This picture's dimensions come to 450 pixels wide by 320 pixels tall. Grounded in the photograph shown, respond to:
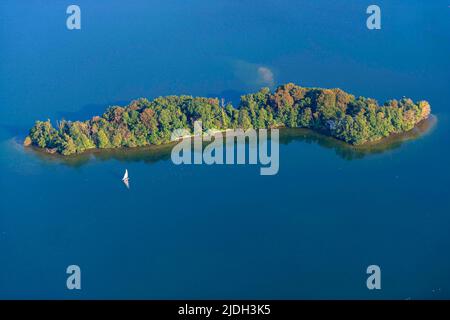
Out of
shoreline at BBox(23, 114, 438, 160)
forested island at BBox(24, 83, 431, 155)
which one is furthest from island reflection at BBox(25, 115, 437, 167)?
forested island at BBox(24, 83, 431, 155)

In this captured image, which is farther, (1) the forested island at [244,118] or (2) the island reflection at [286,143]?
(1) the forested island at [244,118]

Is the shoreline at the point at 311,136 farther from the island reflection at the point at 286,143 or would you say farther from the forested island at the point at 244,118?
the forested island at the point at 244,118

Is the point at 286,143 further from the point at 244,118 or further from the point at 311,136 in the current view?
the point at 244,118

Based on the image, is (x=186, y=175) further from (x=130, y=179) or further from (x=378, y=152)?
(x=378, y=152)

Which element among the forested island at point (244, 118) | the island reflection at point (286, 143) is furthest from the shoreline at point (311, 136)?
the forested island at point (244, 118)

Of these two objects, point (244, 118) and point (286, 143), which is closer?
point (286, 143)

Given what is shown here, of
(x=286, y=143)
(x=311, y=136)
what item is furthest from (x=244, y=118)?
(x=311, y=136)

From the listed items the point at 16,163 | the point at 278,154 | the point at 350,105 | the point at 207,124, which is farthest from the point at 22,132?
the point at 350,105
